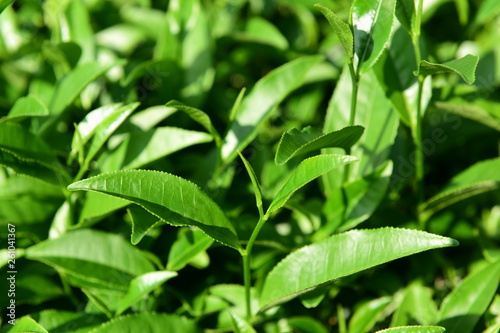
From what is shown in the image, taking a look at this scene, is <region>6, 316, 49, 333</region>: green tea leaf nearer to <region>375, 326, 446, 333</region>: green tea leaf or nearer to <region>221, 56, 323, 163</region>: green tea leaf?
<region>221, 56, 323, 163</region>: green tea leaf

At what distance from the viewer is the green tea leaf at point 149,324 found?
843mm

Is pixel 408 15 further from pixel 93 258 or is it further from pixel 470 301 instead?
pixel 93 258

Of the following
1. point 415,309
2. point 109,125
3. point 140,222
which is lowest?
point 415,309

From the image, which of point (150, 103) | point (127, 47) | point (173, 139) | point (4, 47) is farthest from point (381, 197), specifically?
point (4, 47)

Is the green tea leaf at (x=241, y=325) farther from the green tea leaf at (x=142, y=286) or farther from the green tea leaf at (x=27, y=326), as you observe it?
the green tea leaf at (x=27, y=326)

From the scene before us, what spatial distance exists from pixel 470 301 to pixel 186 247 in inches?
19.5

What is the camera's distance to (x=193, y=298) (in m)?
1.02

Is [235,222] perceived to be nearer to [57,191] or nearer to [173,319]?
[173,319]

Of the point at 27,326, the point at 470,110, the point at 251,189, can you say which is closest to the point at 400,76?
the point at 470,110

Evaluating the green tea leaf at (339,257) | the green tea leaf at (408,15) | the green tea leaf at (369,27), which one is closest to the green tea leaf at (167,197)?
the green tea leaf at (339,257)

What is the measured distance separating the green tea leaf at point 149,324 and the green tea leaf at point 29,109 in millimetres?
→ 367

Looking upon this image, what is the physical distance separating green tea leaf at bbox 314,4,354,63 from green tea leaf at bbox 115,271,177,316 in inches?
17.2

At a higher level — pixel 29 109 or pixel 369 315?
pixel 29 109

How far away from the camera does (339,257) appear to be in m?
0.83
